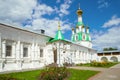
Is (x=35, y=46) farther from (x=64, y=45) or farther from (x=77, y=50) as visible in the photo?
(x=77, y=50)

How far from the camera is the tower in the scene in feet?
172

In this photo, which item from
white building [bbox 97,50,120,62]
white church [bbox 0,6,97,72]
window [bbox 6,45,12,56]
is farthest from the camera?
white building [bbox 97,50,120,62]

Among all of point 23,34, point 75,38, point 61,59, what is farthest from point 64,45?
point 75,38

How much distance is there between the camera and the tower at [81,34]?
52500 mm

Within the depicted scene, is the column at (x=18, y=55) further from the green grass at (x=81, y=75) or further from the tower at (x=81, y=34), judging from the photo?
the tower at (x=81, y=34)

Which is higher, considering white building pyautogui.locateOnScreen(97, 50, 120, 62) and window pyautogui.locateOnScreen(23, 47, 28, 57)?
window pyautogui.locateOnScreen(23, 47, 28, 57)

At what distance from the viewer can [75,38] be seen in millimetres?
53938

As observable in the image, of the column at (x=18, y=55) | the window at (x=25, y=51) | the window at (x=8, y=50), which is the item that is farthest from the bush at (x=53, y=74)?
the window at (x=25, y=51)

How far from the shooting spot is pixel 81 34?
52.8 metres

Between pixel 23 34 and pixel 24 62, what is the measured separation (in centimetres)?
354

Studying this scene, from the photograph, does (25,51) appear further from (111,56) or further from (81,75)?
(111,56)

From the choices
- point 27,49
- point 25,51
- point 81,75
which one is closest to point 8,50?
point 25,51

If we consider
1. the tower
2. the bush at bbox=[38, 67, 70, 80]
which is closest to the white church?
the bush at bbox=[38, 67, 70, 80]

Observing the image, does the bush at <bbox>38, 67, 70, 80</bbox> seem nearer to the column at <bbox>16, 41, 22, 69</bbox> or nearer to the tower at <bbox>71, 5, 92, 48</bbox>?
the column at <bbox>16, 41, 22, 69</bbox>
